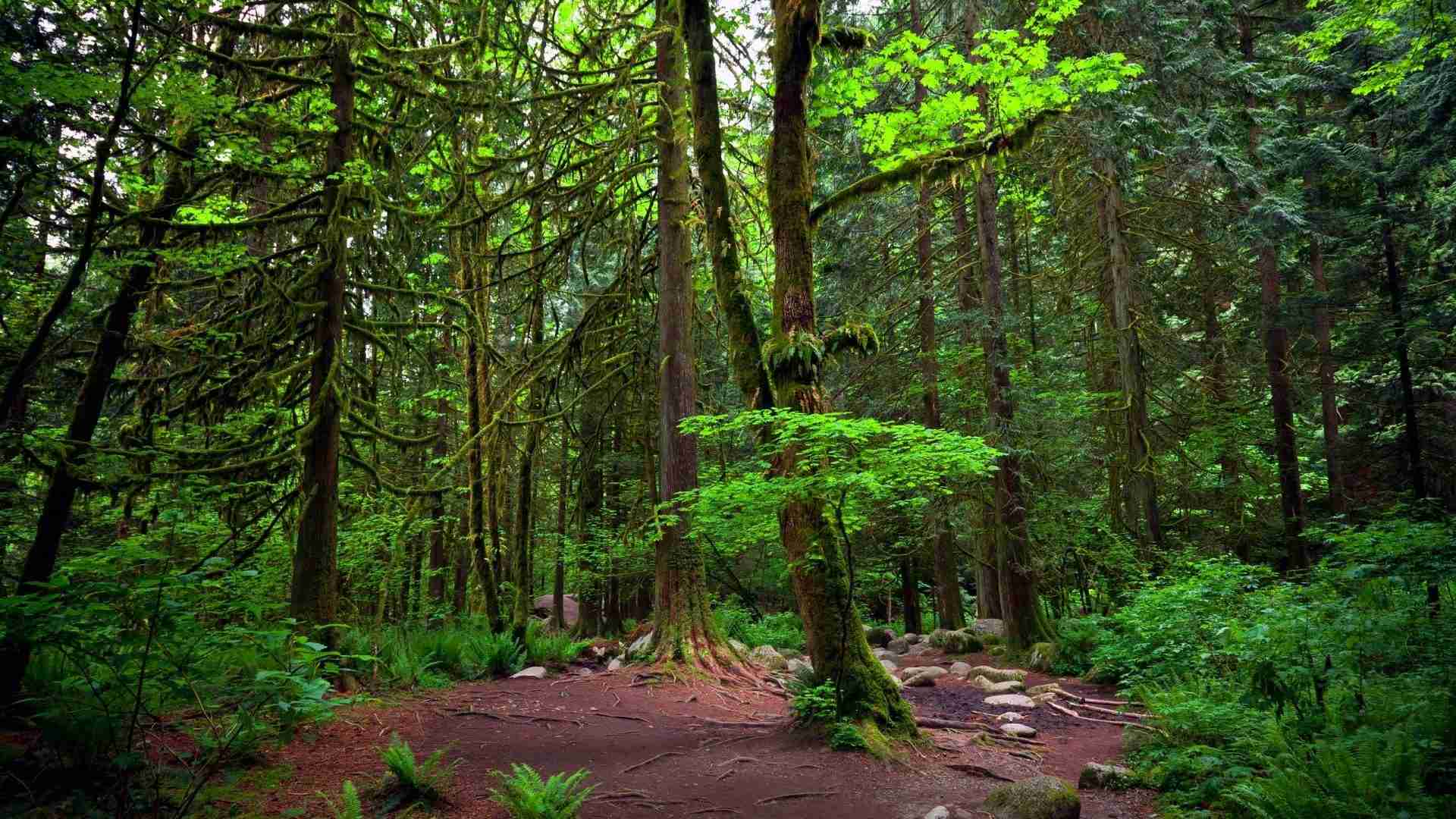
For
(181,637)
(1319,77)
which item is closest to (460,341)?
(181,637)

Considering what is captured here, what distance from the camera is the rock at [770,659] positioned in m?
10.8

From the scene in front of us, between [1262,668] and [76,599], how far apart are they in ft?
25.8

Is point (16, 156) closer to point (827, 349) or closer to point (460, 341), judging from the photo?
point (827, 349)

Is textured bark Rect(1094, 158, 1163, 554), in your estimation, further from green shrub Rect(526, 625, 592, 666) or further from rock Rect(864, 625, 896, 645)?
green shrub Rect(526, 625, 592, 666)

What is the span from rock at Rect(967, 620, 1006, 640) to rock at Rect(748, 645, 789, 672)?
5.46 meters

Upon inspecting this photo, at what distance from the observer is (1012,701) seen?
29.9 feet

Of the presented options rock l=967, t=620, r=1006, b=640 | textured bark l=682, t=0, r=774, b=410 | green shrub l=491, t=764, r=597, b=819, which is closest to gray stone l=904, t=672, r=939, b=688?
rock l=967, t=620, r=1006, b=640

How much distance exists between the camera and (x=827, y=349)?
685 centimetres

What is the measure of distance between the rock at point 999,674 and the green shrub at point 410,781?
8575 mm

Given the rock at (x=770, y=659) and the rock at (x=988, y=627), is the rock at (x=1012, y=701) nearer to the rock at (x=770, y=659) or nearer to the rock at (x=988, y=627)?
the rock at (x=770, y=659)

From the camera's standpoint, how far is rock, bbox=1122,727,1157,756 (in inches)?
250

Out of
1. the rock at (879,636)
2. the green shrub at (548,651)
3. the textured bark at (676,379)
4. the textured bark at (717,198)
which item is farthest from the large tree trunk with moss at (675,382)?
the rock at (879,636)

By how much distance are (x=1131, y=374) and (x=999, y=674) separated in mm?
5864

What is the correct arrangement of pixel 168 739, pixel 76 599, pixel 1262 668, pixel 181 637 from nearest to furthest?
1. pixel 76 599
2. pixel 181 637
3. pixel 168 739
4. pixel 1262 668
